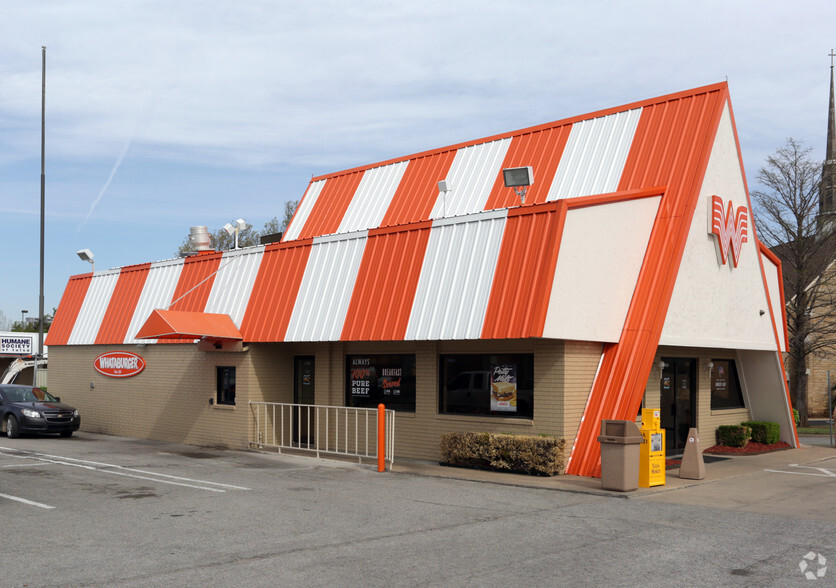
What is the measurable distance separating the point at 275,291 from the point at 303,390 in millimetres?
2634

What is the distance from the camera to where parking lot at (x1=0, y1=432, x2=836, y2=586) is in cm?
770

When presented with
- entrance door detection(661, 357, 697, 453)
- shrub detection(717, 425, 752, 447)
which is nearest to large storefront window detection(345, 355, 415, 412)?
entrance door detection(661, 357, 697, 453)

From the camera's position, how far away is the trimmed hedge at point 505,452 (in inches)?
558

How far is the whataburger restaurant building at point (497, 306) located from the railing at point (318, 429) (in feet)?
1.18

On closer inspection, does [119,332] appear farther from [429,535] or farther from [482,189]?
[429,535]

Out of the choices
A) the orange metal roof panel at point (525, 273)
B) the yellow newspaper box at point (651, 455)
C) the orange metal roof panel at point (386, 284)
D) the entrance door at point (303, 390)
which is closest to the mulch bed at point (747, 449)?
the yellow newspaper box at point (651, 455)

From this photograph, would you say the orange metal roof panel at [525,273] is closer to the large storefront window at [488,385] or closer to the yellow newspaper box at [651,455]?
the large storefront window at [488,385]

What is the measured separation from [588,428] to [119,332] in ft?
47.4

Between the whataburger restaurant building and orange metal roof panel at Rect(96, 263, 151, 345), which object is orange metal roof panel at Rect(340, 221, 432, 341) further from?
orange metal roof panel at Rect(96, 263, 151, 345)

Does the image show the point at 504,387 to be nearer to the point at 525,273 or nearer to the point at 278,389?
the point at 525,273

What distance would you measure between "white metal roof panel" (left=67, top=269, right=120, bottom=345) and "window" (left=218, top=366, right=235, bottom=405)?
6063 mm

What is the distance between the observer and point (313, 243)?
62.9 ft

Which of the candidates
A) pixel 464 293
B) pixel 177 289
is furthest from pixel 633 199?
pixel 177 289

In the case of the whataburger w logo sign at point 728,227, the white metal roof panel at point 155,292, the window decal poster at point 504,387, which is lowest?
the window decal poster at point 504,387
